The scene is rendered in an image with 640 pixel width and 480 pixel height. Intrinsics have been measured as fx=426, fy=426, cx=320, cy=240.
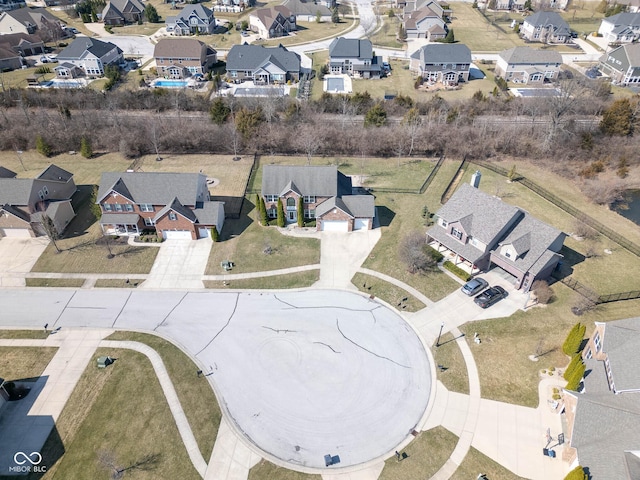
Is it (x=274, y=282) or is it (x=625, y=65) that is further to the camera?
(x=625, y=65)

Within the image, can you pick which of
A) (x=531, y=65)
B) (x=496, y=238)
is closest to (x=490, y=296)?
(x=496, y=238)

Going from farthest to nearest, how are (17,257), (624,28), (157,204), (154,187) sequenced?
(624,28) < (154,187) < (157,204) < (17,257)

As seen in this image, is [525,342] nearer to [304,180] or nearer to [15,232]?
[304,180]

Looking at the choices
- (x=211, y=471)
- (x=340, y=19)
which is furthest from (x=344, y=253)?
(x=340, y=19)

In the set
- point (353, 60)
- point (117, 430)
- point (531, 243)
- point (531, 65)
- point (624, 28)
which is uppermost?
point (624, 28)

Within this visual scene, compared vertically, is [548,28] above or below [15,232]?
above

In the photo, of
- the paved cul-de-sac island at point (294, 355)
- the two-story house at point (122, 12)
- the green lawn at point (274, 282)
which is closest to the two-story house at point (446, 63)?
the green lawn at point (274, 282)

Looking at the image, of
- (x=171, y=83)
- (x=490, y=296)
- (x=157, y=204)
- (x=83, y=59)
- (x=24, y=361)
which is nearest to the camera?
(x=24, y=361)

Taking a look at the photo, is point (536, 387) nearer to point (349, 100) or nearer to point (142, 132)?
point (349, 100)
